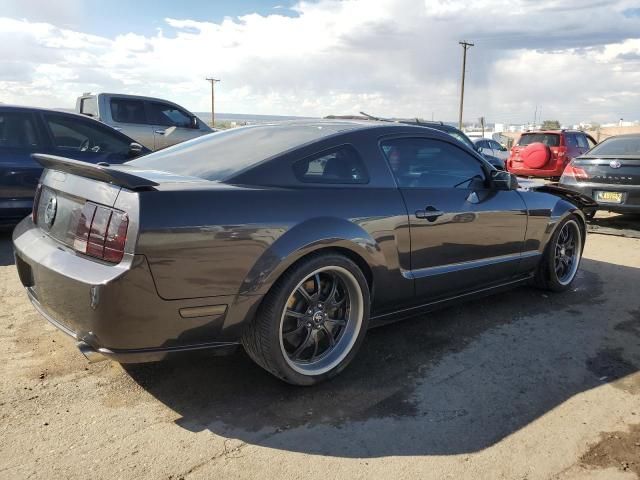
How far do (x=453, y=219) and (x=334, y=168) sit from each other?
3.21 ft

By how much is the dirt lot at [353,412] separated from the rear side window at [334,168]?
3.62ft

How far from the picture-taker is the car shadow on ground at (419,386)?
8.54 ft

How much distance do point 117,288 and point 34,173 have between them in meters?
4.31

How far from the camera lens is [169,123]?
11.6 meters

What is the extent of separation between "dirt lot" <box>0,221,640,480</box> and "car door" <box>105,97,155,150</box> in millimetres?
7607

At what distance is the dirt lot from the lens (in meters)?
2.36

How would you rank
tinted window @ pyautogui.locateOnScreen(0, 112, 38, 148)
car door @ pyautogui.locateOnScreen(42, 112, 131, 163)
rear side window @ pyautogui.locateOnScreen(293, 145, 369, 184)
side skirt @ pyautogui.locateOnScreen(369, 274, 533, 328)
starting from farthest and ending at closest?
car door @ pyautogui.locateOnScreen(42, 112, 131, 163) → tinted window @ pyautogui.locateOnScreen(0, 112, 38, 148) → side skirt @ pyautogui.locateOnScreen(369, 274, 533, 328) → rear side window @ pyautogui.locateOnScreen(293, 145, 369, 184)

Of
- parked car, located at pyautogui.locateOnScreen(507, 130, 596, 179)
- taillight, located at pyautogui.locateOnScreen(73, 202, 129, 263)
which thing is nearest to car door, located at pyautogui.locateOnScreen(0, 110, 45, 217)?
taillight, located at pyautogui.locateOnScreen(73, 202, 129, 263)

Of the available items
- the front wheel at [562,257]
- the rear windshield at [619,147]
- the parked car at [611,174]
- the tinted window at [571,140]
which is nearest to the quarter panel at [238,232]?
the front wheel at [562,257]

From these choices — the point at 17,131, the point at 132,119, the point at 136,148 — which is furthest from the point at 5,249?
the point at 132,119

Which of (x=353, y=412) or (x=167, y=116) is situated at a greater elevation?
(x=167, y=116)

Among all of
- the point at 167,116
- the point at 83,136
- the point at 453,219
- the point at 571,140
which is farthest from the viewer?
the point at 571,140

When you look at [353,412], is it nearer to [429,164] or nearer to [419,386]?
[419,386]

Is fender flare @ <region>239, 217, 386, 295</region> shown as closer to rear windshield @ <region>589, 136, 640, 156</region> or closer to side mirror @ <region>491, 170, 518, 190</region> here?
side mirror @ <region>491, 170, 518, 190</region>
